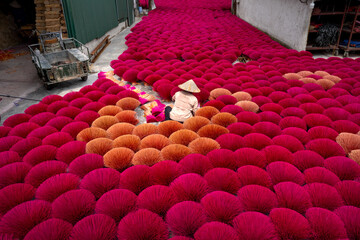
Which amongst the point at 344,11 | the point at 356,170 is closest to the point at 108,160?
Answer: the point at 356,170

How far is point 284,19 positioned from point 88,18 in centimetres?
470

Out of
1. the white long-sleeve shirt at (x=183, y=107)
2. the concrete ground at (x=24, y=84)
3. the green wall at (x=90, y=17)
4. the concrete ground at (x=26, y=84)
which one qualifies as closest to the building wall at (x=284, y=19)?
the concrete ground at (x=26, y=84)

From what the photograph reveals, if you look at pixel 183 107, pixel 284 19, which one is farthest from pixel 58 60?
pixel 284 19

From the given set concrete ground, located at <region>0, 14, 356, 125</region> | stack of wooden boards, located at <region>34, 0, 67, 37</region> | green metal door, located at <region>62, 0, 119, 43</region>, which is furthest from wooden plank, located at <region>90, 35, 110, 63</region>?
stack of wooden boards, located at <region>34, 0, 67, 37</region>

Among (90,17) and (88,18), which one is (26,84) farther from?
(90,17)

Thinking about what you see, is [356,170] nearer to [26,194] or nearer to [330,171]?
[330,171]

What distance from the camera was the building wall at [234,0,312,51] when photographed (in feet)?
16.7

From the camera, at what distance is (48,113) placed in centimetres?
258

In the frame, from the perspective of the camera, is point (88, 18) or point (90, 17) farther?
point (90, 17)

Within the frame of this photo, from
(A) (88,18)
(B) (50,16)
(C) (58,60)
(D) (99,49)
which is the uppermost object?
(B) (50,16)

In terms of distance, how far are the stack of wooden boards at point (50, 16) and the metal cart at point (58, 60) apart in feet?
0.82

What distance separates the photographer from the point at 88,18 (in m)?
5.71

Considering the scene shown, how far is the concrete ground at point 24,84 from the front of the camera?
3.60 m

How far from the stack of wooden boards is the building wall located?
196 inches
